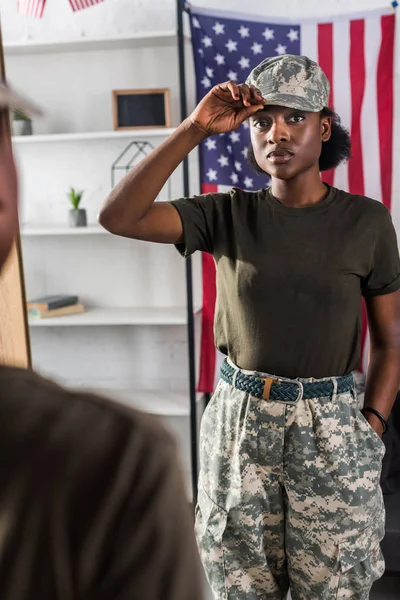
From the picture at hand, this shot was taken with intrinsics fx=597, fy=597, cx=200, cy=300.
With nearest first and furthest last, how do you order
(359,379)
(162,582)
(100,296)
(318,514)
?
(162,582) → (318,514) → (359,379) → (100,296)

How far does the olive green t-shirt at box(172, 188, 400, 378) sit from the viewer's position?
1289 millimetres

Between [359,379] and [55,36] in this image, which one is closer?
[359,379]

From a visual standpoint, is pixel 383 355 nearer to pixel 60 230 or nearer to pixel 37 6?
pixel 60 230

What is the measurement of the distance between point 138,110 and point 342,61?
89 centimetres

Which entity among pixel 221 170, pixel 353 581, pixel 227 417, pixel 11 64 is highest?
pixel 11 64

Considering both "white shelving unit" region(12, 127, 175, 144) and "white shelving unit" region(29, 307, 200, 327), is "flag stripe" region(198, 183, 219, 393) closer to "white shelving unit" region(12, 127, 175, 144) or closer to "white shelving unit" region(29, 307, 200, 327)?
"white shelving unit" region(29, 307, 200, 327)

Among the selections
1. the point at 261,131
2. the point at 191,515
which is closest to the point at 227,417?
the point at 261,131

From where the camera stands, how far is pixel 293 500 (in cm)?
129

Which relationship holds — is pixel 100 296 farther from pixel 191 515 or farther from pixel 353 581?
pixel 191 515

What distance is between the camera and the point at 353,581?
4.34 feet

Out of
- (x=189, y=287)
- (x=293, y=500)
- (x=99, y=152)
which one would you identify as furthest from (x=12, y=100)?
(x=99, y=152)

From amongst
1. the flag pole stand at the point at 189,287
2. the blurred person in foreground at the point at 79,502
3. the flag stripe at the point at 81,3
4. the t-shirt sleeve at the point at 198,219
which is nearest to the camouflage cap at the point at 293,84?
the t-shirt sleeve at the point at 198,219

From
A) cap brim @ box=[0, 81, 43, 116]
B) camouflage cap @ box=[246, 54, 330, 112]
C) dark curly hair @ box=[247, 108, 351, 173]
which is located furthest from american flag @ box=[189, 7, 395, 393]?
cap brim @ box=[0, 81, 43, 116]

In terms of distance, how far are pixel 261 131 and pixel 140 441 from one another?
1157mm
